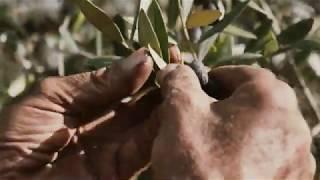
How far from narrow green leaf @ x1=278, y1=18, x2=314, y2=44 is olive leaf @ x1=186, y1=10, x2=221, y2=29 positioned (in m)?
0.28

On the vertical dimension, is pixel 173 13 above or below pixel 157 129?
above

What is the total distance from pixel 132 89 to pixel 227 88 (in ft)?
0.55

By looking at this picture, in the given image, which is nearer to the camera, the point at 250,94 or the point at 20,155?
the point at 250,94

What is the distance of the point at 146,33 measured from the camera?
72.8 inches

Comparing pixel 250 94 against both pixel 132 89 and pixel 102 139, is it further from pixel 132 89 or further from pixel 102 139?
pixel 102 139

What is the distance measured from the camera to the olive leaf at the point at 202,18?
197cm

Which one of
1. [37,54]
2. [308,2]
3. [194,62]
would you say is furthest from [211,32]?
[37,54]

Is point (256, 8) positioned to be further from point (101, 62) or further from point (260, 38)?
point (101, 62)

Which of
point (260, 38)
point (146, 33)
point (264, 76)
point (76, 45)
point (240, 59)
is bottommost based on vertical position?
point (76, 45)

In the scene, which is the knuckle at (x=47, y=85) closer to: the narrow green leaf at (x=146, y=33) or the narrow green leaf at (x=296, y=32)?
the narrow green leaf at (x=146, y=33)

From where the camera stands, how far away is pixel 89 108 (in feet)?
6.69

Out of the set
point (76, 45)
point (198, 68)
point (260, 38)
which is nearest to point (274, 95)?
point (198, 68)

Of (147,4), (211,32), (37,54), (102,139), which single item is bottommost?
(37,54)

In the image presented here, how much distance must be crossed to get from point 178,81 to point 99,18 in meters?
0.19
